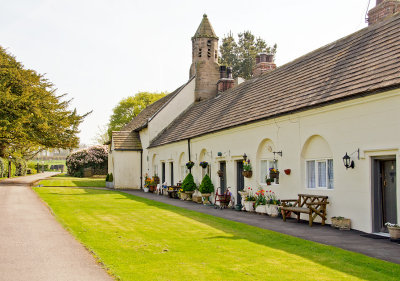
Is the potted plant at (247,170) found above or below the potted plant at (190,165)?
below

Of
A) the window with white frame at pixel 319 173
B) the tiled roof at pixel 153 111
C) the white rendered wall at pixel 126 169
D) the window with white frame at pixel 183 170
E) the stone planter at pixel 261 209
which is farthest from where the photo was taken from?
the white rendered wall at pixel 126 169

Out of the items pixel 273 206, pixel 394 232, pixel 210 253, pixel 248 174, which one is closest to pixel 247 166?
pixel 248 174

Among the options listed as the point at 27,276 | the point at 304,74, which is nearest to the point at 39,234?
the point at 27,276

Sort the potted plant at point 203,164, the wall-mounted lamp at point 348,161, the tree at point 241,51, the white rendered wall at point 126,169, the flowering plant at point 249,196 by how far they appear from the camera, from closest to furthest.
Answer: the wall-mounted lamp at point 348,161 → the flowering plant at point 249,196 → the potted plant at point 203,164 → the white rendered wall at point 126,169 → the tree at point 241,51

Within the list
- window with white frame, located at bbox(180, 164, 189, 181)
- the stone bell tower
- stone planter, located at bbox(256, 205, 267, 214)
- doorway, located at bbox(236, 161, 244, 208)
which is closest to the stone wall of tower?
the stone bell tower

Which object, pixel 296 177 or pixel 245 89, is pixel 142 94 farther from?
pixel 296 177

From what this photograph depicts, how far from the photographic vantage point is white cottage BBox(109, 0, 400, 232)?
11.8m

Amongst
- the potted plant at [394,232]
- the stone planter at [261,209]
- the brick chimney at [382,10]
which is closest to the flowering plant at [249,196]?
the stone planter at [261,209]

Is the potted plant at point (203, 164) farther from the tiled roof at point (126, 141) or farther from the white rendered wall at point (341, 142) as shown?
the tiled roof at point (126, 141)

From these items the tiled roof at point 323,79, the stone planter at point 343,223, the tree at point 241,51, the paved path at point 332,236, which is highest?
the tree at point 241,51

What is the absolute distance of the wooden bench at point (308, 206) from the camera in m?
13.4

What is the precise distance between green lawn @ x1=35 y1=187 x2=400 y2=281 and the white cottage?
110 inches

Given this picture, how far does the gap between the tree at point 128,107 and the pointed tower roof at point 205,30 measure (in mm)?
41995

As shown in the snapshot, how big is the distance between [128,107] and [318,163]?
65.0 metres
